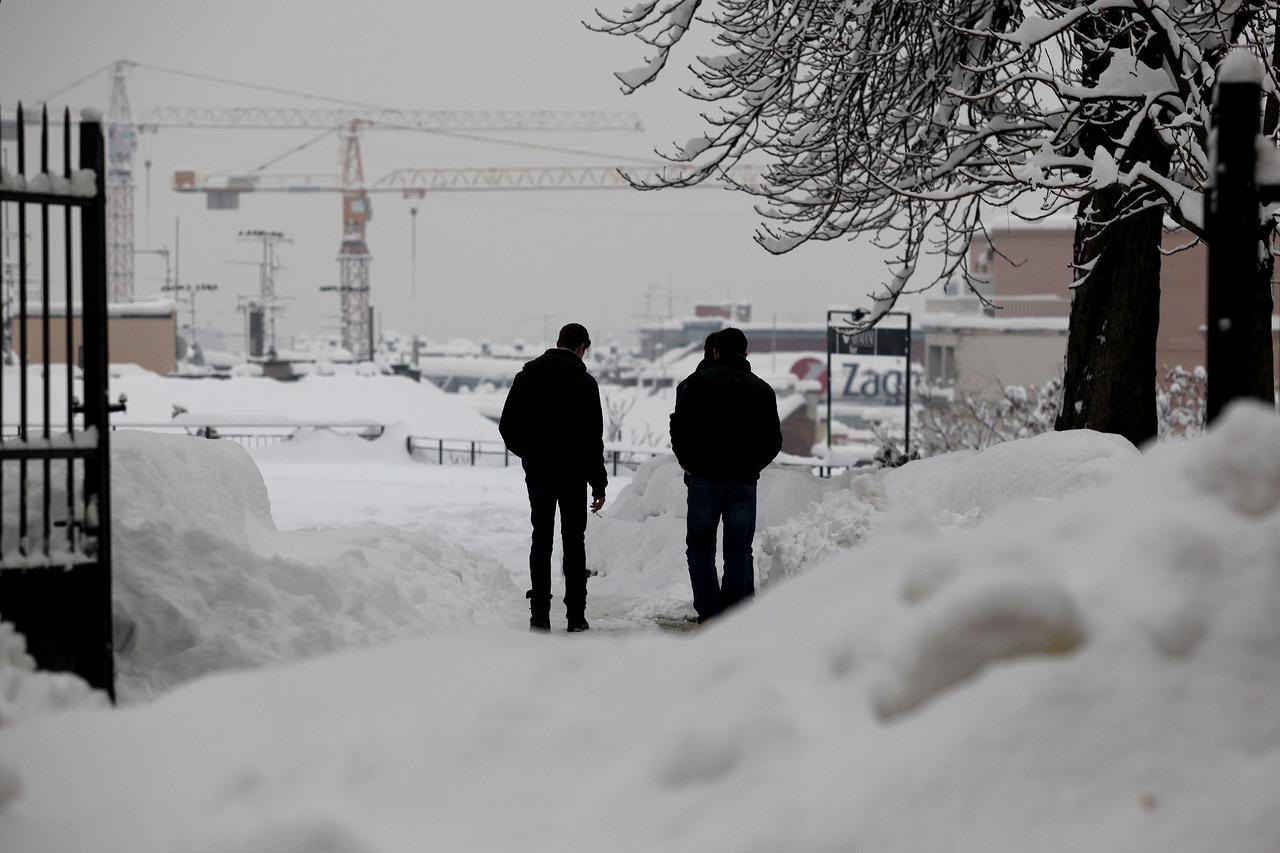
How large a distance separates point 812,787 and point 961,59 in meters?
10.1

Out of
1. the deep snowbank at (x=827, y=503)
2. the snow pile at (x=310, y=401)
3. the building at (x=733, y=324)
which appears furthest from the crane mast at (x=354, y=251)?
the deep snowbank at (x=827, y=503)

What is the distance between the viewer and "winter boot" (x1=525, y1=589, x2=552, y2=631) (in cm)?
795

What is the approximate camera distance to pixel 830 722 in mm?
2402

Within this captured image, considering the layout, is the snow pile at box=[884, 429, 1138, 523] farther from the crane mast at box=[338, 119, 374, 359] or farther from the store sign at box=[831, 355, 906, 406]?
the crane mast at box=[338, 119, 374, 359]

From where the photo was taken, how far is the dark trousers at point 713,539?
25.0 ft

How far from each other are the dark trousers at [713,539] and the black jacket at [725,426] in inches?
3.9

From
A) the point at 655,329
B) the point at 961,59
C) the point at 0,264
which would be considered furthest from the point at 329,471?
the point at 655,329

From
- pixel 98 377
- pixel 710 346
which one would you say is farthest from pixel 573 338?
pixel 98 377

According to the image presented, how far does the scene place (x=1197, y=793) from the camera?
231cm

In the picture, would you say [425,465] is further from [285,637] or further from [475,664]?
[475,664]

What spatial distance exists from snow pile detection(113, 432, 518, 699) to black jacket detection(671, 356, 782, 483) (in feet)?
5.24

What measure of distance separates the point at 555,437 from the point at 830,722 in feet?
17.9

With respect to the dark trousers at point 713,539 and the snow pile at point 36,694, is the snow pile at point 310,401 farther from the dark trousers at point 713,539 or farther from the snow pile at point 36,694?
the snow pile at point 36,694

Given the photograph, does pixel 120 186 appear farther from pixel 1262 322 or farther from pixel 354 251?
pixel 1262 322
